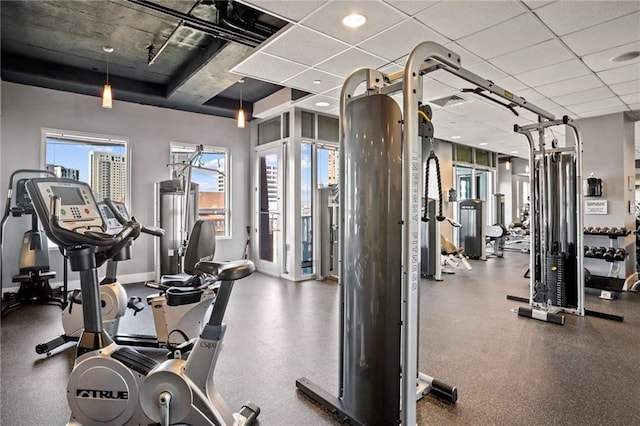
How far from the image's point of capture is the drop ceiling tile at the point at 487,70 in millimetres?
4090

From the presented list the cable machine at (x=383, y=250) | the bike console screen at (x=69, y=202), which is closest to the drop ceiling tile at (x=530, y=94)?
the cable machine at (x=383, y=250)

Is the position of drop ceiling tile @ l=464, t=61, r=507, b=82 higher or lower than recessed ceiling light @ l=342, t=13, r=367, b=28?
higher

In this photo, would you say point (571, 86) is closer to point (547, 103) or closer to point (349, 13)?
point (547, 103)

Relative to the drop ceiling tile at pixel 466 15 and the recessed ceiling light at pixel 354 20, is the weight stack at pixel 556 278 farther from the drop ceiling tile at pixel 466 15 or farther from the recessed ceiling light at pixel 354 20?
the recessed ceiling light at pixel 354 20

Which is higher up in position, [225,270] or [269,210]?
[269,210]

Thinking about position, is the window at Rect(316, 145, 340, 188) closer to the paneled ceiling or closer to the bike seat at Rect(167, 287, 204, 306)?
the paneled ceiling

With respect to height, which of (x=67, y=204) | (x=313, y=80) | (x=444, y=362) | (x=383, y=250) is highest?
(x=313, y=80)

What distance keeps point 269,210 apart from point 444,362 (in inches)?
189

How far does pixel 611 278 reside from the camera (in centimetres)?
545

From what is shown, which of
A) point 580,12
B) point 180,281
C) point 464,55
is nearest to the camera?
point 580,12

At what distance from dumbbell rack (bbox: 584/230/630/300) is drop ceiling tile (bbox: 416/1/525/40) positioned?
13.9ft

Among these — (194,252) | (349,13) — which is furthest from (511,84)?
(194,252)

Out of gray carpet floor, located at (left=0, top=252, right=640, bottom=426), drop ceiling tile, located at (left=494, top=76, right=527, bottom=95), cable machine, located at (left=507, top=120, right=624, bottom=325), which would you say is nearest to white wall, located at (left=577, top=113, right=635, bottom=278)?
gray carpet floor, located at (left=0, top=252, right=640, bottom=426)

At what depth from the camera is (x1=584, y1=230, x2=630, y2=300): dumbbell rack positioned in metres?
5.29
